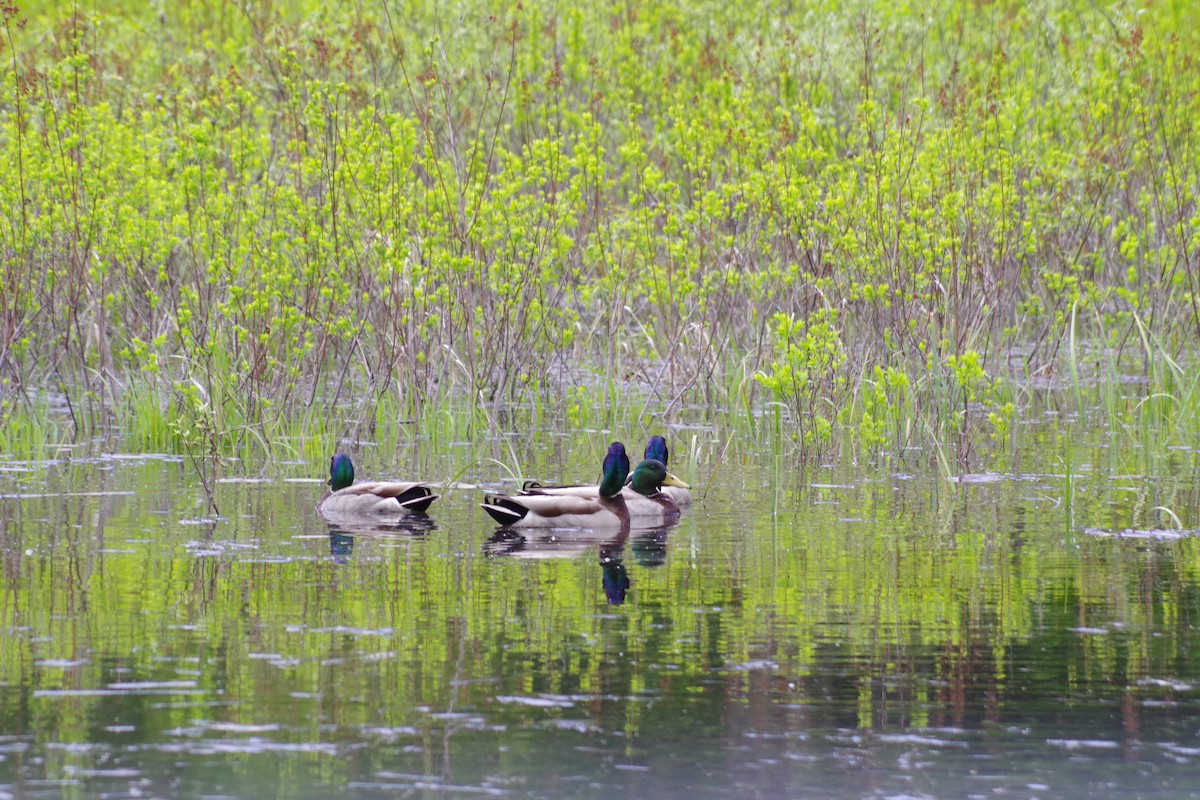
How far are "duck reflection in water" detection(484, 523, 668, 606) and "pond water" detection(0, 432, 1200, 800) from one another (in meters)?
0.03

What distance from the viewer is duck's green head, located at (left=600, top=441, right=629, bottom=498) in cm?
1069

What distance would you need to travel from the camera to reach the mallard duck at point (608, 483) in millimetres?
10617

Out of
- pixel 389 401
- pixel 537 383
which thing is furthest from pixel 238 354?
pixel 537 383

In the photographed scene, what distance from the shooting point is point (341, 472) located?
11.0 meters

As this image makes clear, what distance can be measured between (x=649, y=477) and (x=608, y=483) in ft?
1.36

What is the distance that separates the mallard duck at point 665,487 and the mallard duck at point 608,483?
1.16 ft

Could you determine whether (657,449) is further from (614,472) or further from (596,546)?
(596,546)

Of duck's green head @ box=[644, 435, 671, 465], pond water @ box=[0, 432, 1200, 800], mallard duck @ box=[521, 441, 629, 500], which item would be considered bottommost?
pond water @ box=[0, 432, 1200, 800]

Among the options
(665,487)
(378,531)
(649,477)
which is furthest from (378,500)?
(665,487)

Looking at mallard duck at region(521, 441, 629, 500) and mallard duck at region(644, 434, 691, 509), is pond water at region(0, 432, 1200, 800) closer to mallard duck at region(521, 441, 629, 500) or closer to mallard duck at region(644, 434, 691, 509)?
mallard duck at region(644, 434, 691, 509)

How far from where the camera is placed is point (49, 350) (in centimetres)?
1655

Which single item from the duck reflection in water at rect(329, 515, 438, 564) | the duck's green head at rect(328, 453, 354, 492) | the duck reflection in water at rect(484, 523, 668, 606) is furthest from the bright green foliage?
the duck reflection in water at rect(484, 523, 668, 606)

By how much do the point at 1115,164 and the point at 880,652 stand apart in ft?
34.3

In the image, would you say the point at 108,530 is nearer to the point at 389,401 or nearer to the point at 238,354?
the point at 238,354
